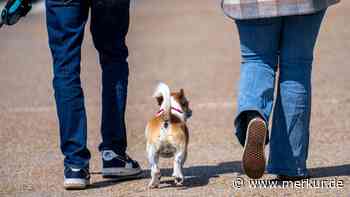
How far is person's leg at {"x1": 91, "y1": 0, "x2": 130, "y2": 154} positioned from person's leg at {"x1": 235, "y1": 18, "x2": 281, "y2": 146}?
77cm

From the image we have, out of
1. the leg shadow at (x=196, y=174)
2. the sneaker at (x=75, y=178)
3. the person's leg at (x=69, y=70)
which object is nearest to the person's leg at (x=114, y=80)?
the leg shadow at (x=196, y=174)

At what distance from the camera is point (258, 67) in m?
6.44

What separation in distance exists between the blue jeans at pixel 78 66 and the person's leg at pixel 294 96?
3.30 ft

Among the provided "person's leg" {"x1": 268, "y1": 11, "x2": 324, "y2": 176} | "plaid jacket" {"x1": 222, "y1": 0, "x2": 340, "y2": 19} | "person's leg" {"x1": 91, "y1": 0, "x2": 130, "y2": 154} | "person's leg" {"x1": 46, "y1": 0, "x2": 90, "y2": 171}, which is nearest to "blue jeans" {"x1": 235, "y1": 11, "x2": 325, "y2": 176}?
"person's leg" {"x1": 268, "y1": 11, "x2": 324, "y2": 176}

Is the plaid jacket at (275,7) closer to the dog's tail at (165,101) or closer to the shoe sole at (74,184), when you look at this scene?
the dog's tail at (165,101)

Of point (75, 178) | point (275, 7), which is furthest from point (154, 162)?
point (275, 7)

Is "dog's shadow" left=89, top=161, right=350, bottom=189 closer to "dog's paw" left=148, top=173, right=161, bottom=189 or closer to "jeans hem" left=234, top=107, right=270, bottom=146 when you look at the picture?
"dog's paw" left=148, top=173, right=161, bottom=189

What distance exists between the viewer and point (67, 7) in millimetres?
6473

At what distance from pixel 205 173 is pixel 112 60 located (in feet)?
3.10

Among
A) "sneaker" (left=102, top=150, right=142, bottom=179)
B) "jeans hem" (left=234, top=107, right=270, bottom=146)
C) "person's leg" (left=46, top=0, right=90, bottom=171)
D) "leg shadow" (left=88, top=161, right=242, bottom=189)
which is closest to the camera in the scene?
"jeans hem" (left=234, top=107, right=270, bottom=146)

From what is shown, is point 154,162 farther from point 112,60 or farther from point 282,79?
point 282,79

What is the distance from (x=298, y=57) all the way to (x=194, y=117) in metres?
3.15

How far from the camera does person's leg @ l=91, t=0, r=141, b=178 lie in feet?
22.1

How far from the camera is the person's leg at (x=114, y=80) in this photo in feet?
22.1
